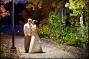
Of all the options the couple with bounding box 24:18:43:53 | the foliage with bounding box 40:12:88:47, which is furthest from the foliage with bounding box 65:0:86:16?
the couple with bounding box 24:18:43:53

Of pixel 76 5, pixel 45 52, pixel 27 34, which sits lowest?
pixel 45 52

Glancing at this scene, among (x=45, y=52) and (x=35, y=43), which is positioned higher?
(x=35, y=43)

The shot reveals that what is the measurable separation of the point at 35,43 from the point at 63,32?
48cm

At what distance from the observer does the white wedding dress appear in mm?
4672

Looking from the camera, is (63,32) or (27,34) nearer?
(27,34)

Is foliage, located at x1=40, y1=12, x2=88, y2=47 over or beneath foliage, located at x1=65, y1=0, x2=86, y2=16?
beneath

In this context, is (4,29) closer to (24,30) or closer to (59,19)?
(24,30)

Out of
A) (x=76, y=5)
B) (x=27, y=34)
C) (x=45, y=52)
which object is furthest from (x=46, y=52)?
(x=76, y=5)

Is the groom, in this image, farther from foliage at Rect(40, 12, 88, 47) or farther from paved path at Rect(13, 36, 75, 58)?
foliage at Rect(40, 12, 88, 47)

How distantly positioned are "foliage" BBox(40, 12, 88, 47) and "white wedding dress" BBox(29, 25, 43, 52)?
0.36 feet

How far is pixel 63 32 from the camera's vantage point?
477 cm

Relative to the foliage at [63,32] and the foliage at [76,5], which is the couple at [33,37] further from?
the foliage at [76,5]

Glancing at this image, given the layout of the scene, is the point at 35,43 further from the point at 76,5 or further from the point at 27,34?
the point at 76,5

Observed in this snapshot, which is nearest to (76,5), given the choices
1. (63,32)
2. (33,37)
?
(63,32)
